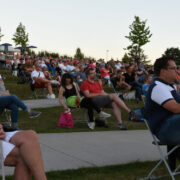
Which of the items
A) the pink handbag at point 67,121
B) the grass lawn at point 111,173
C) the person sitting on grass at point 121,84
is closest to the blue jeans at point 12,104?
the pink handbag at point 67,121

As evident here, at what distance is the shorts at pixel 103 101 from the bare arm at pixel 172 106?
421 cm

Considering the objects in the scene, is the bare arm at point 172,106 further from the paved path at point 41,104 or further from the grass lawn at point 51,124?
the paved path at point 41,104

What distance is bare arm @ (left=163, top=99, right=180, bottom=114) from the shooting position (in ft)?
12.3

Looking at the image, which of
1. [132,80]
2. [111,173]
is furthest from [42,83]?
[111,173]

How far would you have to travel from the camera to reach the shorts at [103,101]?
26.3ft

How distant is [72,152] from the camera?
524 cm

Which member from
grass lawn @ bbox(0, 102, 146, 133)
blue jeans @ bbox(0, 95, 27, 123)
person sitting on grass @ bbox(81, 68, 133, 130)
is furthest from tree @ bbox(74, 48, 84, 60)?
blue jeans @ bbox(0, 95, 27, 123)

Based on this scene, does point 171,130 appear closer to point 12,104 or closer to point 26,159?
point 26,159

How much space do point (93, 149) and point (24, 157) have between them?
8.56 ft

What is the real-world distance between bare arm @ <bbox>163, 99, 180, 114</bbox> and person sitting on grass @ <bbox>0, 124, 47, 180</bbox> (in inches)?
60.7

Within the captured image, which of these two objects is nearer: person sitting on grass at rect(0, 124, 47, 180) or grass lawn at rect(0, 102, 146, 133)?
person sitting on grass at rect(0, 124, 47, 180)

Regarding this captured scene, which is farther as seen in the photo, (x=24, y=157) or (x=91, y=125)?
(x=91, y=125)

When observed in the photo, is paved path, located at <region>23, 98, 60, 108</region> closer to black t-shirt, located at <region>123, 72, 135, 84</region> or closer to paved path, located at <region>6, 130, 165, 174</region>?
black t-shirt, located at <region>123, 72, 135, 84</region>

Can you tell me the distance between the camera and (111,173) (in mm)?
4332
